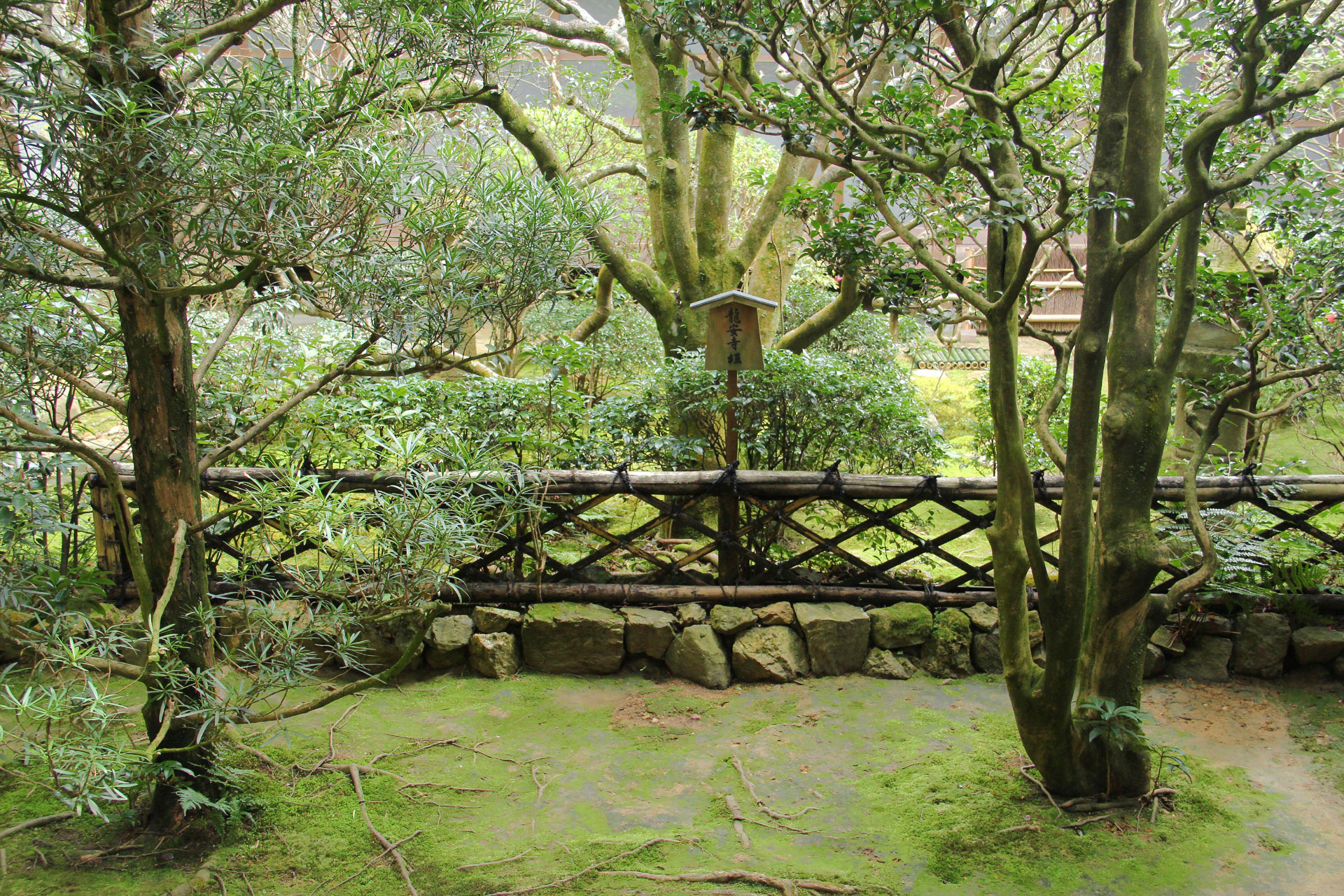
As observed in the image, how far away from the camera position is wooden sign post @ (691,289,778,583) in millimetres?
5305

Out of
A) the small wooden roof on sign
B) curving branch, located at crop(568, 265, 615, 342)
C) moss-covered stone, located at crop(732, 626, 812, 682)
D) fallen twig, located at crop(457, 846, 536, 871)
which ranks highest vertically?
curving branch, located at crop(568, 265, 615, 342)

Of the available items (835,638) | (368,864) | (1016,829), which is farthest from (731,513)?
(368,864)

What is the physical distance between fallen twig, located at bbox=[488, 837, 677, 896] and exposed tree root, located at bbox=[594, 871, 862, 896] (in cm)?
5

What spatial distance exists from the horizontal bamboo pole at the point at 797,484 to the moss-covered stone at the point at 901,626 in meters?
0.68

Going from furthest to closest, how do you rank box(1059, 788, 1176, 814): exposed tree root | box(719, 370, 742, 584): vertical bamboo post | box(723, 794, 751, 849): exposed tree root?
1. box(719, 370, 742, 584): vertical bamboo post
2. box(1059, 788, 1176, 814): exposed tree root
3. box(723, 794, 751, 849): exposed tree root

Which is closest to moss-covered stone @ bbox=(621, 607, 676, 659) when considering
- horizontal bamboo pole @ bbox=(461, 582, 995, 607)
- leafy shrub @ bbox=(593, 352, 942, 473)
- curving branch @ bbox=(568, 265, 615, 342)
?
horizontal bamboo pole @ bbox=(461, 582, 995, 607)

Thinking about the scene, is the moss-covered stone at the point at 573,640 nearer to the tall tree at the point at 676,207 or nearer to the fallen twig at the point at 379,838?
the fallen twig at the point at 379,838

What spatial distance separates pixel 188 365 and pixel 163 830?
1750 millimetres

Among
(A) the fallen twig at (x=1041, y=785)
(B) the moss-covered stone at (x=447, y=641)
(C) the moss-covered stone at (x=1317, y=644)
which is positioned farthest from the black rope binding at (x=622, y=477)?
(C) the moss-covered stone at (x=1317, y=644)

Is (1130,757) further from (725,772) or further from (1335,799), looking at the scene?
(725,772)

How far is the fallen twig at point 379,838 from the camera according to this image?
303cm

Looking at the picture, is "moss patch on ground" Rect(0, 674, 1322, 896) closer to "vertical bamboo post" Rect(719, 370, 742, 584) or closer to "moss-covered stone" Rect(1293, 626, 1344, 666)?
"vertical bamboo post" Rect(719, 370, 742, 584)

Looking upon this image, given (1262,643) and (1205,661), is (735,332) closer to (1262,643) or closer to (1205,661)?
(1205,661)

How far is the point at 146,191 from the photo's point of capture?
2.33 metres
